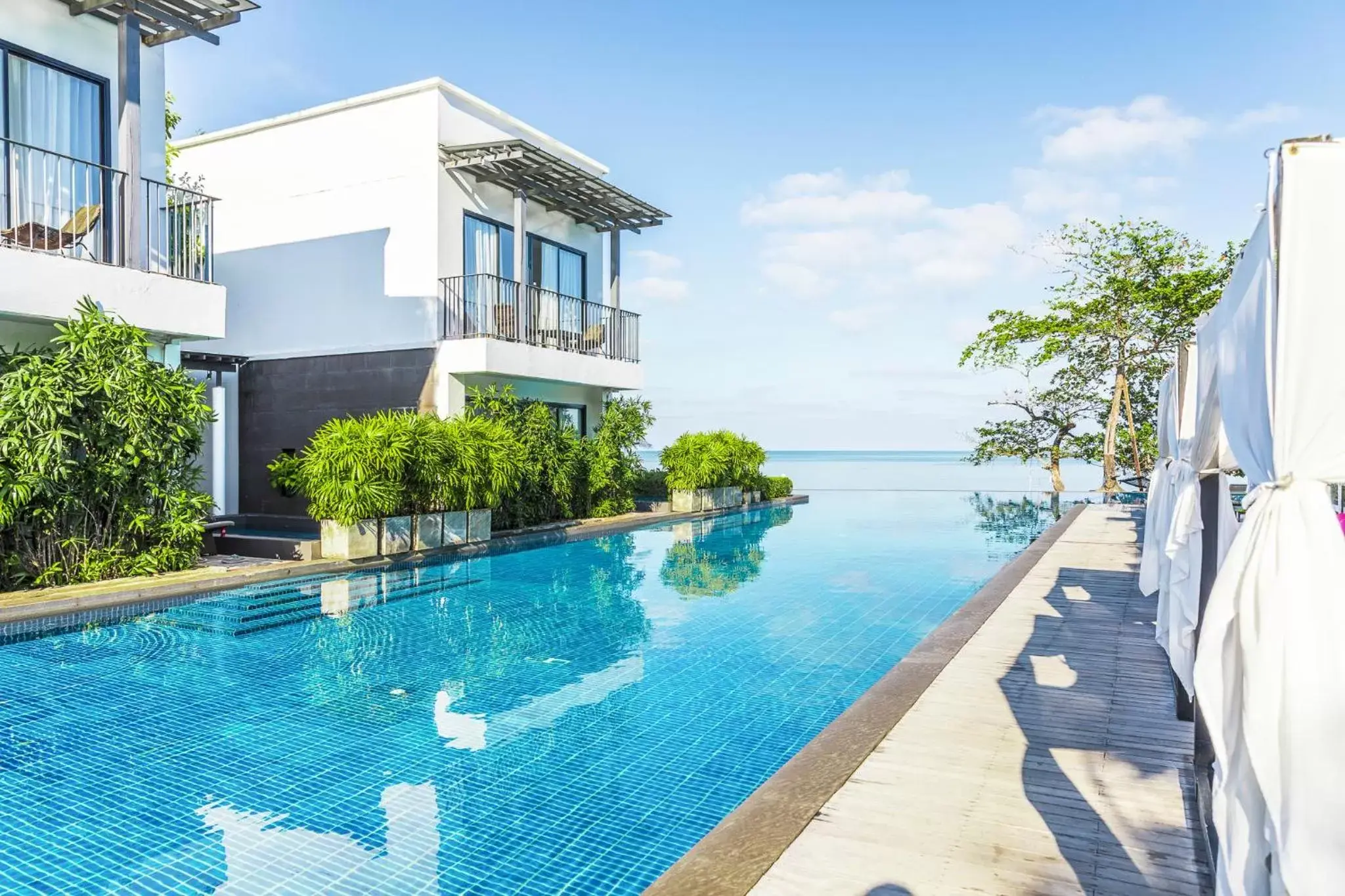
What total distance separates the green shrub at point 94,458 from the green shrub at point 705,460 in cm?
969

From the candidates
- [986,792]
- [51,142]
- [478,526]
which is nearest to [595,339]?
[478,526]

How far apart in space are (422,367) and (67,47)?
5867 millimetres

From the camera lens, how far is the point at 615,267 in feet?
55.2

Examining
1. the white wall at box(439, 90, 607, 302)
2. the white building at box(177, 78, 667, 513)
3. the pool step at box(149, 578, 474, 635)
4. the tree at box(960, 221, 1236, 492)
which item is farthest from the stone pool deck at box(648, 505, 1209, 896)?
the tree at box(960, 221, 1236, 492)

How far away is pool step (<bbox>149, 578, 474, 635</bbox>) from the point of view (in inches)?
294

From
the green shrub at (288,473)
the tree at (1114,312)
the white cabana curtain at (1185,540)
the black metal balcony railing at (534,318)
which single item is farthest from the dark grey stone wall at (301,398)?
the tree at (1114,312)

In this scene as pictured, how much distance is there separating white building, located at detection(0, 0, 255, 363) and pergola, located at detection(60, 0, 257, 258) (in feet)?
0.05

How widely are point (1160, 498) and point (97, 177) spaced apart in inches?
414

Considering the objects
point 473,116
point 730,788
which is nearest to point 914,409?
point 473,116

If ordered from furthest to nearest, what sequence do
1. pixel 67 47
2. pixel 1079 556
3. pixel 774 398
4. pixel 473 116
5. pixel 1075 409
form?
pixel 774 398 → pixel 1075 409 → pixel 473 116 → pixel 1079 556 → pixel 67 47

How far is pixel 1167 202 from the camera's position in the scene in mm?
19625

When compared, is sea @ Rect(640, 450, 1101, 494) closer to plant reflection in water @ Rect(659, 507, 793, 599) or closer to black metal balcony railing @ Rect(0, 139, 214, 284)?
plant reflection in water @ Rect(659, 507, 793, 599)

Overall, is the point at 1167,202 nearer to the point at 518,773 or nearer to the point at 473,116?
the point at 473,116

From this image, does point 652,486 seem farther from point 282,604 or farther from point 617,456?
point 282,604
